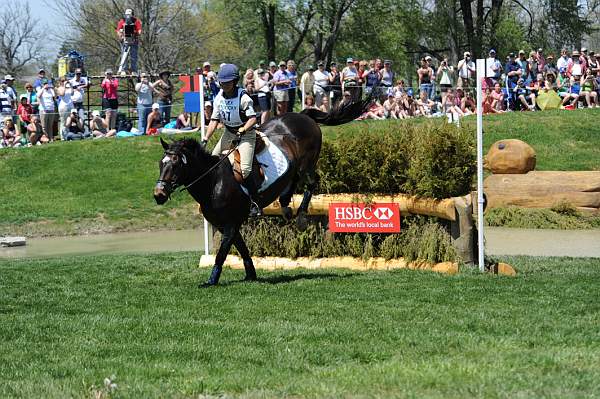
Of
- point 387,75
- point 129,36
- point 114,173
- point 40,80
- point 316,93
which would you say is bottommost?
point 114,173

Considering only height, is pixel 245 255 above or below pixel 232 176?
below

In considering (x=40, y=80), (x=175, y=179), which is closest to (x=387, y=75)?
(x=40, y=80)

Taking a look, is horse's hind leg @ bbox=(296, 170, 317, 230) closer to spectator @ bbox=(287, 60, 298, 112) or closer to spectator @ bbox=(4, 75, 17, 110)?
spectator @ bbox=(287, 60, 298, 112)

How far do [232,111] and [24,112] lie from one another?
1750 centimetres

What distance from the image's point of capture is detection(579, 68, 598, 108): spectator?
102 feet

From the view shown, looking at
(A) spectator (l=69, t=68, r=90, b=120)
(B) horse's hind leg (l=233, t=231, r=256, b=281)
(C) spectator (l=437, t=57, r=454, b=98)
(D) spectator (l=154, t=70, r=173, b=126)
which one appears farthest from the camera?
(C) spectator (l=437, t=57, r=454, b=98)

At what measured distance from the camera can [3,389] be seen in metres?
6.99

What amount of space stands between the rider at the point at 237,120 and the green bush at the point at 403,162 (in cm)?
206

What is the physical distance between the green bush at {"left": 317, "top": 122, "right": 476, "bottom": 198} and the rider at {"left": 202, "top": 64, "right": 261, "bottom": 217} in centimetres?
206

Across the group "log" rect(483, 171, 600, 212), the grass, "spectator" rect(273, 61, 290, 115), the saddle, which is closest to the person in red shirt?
"spectator" rect(273, 61, 290, 115)

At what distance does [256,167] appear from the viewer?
1227 centimetres

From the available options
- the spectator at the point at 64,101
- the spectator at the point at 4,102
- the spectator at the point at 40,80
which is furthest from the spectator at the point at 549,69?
the spectator at the point at 4,102

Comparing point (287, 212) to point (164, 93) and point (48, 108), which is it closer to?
point (164, 93)

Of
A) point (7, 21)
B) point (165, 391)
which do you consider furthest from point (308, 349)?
point (7, 21)
